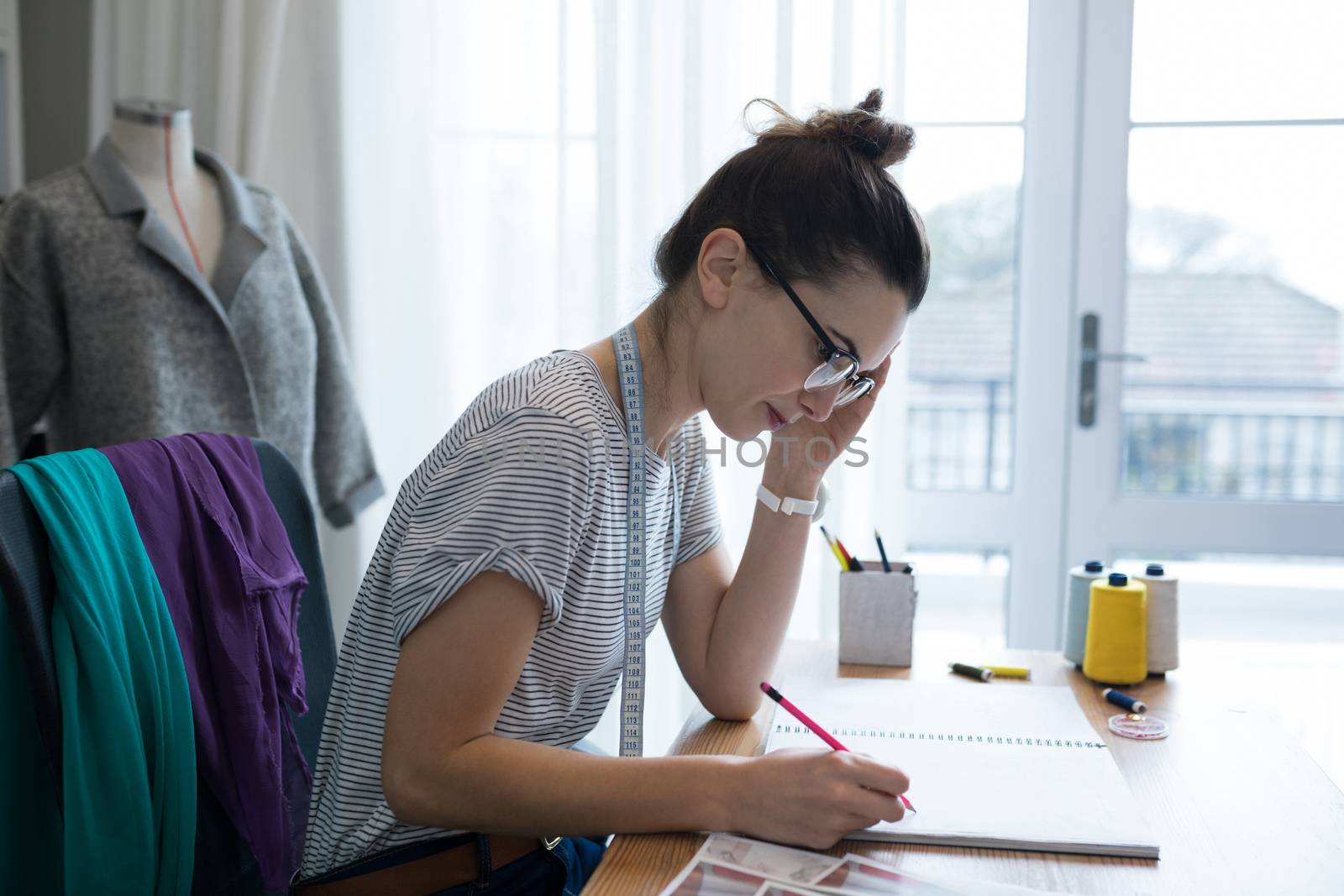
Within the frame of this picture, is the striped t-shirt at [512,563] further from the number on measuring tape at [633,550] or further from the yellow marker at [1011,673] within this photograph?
the yellow marker at [1011,673]

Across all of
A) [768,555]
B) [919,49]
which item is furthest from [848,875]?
[919,49]

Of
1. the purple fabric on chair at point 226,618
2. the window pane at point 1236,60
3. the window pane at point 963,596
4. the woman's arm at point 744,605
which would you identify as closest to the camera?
the purple fabric on chair at point 226,618

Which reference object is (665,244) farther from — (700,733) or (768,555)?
(700,733)

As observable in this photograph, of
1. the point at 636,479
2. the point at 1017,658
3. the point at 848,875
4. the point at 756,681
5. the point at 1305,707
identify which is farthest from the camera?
the point at 1305,707

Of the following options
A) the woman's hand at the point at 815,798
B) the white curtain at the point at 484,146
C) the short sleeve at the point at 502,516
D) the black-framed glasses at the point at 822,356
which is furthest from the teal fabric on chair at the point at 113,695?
the white curtain at the point at 484,146

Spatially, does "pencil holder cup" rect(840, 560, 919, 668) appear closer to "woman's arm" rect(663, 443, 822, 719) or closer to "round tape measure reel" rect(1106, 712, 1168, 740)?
"woman's arm" rect(663, 443, 822, 719)

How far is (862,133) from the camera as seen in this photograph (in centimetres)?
104

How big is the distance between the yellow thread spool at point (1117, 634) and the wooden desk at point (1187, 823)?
22 millimetres

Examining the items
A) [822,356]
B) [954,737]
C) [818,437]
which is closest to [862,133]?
[822,356]

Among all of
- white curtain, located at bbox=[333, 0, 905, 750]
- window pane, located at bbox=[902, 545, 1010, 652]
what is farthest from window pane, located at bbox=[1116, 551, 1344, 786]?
white curtain, located at bbox=[333, 0, 905, 750]

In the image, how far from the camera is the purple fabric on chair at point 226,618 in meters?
1.03

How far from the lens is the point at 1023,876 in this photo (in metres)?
0.81

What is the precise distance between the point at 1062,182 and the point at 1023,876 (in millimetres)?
1846

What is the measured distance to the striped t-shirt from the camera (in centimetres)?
88
